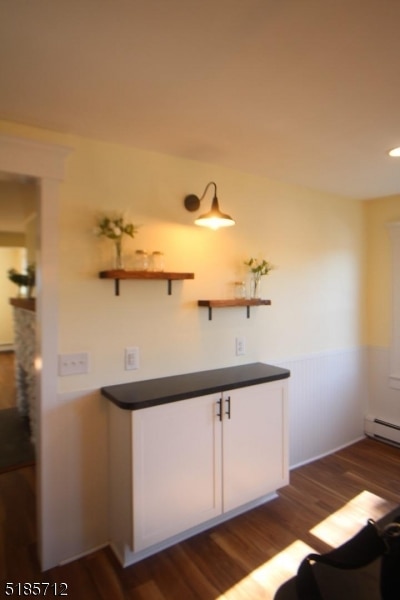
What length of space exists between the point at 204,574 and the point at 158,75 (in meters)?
2.46

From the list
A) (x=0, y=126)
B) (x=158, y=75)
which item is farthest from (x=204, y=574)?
(x=0, y=126)

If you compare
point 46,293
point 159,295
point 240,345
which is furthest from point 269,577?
point 46,293

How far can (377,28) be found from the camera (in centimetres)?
117

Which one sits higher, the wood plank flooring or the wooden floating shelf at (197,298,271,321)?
the wooden floating shelf at (197,298,271,321)

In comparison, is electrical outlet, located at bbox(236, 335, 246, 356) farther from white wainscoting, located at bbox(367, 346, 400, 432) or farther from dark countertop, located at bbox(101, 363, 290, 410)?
white wainscoting, located at bbox(367, 346, 400, 432)

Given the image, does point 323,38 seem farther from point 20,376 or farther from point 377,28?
point 20,376

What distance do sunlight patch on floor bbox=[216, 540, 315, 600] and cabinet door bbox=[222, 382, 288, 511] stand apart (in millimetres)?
361

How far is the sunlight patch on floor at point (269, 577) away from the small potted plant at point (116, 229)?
6.06 feet

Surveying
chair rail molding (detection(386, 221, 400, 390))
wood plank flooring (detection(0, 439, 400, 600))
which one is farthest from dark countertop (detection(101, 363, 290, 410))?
chair rail molding (detection(386, 221, 400, 390))

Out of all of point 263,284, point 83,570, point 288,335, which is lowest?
point 83,570

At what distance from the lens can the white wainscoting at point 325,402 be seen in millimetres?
3080

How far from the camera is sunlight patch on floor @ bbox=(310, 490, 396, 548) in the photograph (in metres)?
2.22

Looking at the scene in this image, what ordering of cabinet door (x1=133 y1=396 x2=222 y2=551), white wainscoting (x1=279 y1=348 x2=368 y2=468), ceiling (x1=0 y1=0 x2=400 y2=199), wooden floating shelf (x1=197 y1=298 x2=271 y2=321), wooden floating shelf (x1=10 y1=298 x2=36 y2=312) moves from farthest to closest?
white wainscoting (x1=279 y1=348 x2=368 y2=468) < wooden floating shelf (x1=10 y1=298 x2=36 y2=312) < wooden floating shelf (x1=197 y1=298 x2=271 y2=321) < cabinet door (x1=133 y1=396 x2=222 y2=551) < ceiling (x1=0 y1=0 x2=400 y2=199)

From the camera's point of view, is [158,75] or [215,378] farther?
[215,378]
